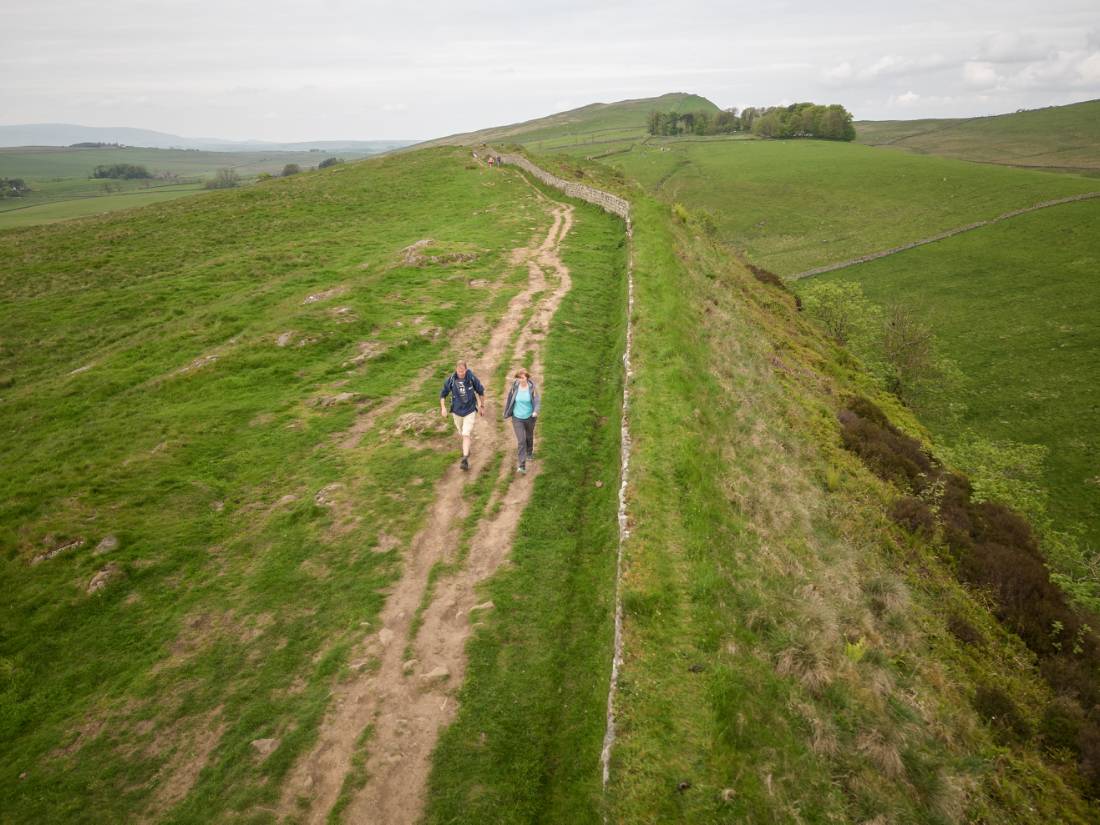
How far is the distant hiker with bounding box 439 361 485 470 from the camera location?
1467cm

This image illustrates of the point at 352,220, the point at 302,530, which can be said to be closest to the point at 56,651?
the point at 302,530

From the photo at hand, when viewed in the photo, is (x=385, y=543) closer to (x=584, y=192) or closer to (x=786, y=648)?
(x=786, y=648)

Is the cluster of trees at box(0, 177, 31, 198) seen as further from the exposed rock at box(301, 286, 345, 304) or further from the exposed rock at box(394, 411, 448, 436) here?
the exposed rock at box(394, 411, 448, 436)

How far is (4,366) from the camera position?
22.1 meters

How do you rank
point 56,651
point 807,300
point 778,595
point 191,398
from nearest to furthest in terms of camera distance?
point 56,651 → point 778,595 → point 191,398 → point 807,300

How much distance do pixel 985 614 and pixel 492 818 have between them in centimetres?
1672

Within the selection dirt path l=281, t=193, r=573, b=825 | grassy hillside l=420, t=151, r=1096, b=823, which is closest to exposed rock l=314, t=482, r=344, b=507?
dirt path l=281, t=193, r=573, b=825

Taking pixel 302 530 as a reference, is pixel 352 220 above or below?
above

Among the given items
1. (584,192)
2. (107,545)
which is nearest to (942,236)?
(584,192)

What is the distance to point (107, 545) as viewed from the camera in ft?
38.1

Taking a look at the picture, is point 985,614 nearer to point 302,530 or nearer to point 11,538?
point 302,530

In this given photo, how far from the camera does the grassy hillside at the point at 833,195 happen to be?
7194 cm

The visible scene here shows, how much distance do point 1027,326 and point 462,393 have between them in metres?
54.4

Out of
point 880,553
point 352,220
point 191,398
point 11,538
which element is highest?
point 352,220
